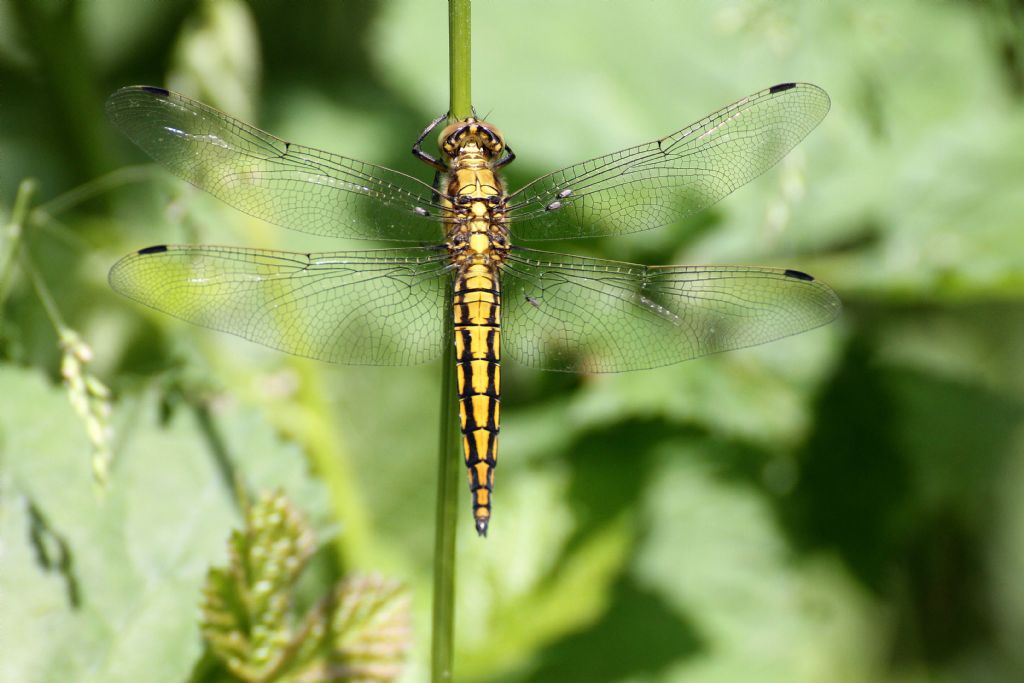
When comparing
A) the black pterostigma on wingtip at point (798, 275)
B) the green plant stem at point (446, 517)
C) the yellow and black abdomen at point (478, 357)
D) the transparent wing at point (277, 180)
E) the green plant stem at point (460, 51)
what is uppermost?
the transparent wing at point (277, 180)

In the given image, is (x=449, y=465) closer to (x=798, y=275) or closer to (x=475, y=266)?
(x=475, y=266)

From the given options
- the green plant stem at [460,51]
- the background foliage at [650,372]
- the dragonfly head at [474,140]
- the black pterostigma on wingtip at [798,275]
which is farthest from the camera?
the background foliage at [650,372]

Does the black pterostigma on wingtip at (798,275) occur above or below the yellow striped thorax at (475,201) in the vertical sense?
below

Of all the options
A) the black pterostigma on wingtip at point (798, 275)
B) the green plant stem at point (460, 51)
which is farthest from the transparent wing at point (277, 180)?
the black pterostigma on wingtip at point (798, 275)

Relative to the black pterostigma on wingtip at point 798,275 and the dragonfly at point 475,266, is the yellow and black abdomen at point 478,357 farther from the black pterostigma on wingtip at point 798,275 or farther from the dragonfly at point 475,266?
the black pterostigma on wingtip at point 798,275

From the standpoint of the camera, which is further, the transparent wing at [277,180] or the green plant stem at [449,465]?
the transparent wing at [277,180]

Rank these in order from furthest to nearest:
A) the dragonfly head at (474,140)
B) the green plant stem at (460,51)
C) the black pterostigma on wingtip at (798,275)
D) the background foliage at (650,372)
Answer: the background foliage at (650,372) < the black pterostigma on wingtip at (798,275) < the dragonfly head at (474,140) < the green plant stem at (460,51)

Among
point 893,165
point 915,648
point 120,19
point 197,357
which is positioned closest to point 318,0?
point 120,19
